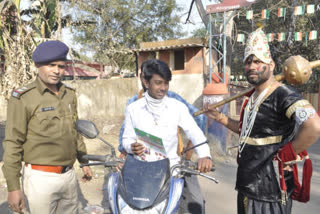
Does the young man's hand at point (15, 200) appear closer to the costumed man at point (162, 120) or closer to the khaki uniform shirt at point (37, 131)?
the khaki uniform shirt at point (37, 131)

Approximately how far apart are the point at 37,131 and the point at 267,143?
197 cm

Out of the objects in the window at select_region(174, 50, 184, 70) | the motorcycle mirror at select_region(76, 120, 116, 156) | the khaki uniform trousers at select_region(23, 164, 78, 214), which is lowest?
the khaki uniform trousers at select_region(23, 164, 78, 214)

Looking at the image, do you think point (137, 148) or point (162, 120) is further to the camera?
point (162, 120)

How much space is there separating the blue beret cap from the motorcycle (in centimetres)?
118

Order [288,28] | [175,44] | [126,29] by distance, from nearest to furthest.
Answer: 1. [175,44]
2. [288,28]
3. [126,29]

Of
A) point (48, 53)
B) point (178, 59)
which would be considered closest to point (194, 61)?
point (178, 59)

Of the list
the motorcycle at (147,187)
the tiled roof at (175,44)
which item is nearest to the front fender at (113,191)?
the motorcycle at (147,187)

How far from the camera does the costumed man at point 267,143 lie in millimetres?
1894

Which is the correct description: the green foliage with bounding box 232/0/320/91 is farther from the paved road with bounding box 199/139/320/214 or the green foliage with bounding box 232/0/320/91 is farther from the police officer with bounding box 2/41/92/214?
the police officer with bounding box 2/41/92/214

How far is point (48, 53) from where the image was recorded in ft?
7.20

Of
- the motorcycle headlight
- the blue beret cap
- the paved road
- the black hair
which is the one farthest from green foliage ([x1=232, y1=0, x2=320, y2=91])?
the motorcycle headlight

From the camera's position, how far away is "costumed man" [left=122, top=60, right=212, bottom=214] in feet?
6.66

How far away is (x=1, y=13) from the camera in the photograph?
754 centimetres

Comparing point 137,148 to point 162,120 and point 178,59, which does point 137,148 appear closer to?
point 162,120
